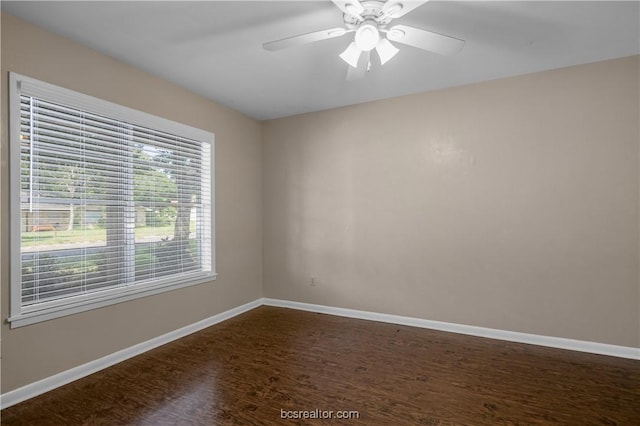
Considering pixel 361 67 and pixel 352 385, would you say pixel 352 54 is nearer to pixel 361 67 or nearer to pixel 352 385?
pixel 361 67

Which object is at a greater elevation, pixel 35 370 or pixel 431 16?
pixel 431 16

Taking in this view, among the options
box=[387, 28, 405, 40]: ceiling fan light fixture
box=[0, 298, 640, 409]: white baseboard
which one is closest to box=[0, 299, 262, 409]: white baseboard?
box=[0, 298, 640, 409]: white baseboard

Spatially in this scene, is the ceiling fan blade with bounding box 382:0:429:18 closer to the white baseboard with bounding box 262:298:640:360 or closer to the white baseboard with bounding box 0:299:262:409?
the white baseboard with bounding box 262:298:640:360

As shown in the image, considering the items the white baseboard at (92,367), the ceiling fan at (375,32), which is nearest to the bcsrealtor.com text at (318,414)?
the white baseboard at (92,367)

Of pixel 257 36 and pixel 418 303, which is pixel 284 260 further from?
pixel 257 36

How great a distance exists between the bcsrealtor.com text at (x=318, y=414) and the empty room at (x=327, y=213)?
0.02 meters

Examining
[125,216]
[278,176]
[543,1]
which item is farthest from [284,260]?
[543,1]

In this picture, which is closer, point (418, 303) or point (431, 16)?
point (431, 16)

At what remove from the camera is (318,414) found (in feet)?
6.91

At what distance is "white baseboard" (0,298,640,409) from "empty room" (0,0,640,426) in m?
0.02

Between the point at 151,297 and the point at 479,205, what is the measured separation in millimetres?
3377

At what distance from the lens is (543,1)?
83.5 inches

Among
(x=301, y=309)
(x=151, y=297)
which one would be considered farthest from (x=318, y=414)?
(x=301, y=309)

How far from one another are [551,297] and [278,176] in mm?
3380
